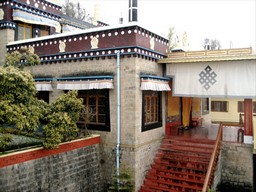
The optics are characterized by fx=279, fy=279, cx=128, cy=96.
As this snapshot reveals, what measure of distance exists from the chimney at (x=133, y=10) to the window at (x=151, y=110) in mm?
2783

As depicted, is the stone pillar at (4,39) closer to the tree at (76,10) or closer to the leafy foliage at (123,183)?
the leafy foliage at (123,183)

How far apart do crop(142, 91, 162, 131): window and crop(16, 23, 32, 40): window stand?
8.10m

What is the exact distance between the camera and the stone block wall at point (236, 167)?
35.7ft

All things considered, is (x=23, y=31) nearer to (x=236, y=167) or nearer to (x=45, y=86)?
(x=45, y=86)

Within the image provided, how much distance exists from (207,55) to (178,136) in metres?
3.68

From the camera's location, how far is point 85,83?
1086 cm

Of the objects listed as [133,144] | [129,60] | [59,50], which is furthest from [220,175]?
[59,50]

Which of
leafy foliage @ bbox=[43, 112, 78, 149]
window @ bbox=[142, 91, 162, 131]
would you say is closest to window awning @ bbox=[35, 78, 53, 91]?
leafy foliage @ bbox=[43, 112, 78, 149]

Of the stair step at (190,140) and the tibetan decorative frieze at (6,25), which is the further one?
the tibetan decorative frieze at (6,25)

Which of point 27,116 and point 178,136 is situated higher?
point 27,116

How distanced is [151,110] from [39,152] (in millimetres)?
4964

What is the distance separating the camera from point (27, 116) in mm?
8133

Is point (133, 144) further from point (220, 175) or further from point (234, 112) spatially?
point (234, 112)

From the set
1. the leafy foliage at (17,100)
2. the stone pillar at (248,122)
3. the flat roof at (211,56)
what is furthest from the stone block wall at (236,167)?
the leafy foliage at (17,100)
